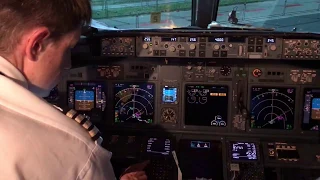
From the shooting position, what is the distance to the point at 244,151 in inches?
119

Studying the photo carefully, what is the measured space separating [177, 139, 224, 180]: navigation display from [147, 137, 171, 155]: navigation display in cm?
11

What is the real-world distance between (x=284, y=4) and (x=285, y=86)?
4.79ft

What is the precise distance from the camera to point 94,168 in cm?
101

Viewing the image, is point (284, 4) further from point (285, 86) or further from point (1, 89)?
point (1, 89)

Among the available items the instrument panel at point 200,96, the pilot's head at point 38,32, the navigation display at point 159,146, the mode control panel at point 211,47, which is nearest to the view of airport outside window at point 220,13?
the instrument panel at point 200,96

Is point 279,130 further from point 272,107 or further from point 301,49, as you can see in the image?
point 301,49

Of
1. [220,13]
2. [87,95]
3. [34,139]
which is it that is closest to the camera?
[34,139]

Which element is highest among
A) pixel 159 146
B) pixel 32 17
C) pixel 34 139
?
pixel 32 17

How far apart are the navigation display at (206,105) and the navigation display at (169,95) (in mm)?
87

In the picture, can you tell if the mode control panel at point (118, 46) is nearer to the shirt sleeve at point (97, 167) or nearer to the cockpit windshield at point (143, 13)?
the cockpit windshield at point (143, 13)

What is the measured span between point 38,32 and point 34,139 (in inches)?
9.2

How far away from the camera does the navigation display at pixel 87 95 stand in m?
3.17

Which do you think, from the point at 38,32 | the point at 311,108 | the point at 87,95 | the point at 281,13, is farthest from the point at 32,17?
the point at 281,13

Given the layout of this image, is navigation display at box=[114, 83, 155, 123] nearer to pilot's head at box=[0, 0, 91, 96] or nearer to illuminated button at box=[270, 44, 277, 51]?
illuminated button at box=[270, 44, 277, 51]
